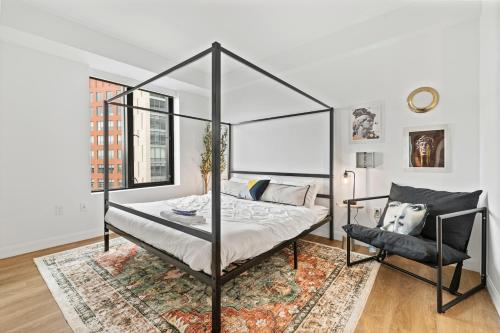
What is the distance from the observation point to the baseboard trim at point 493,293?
5.90ft

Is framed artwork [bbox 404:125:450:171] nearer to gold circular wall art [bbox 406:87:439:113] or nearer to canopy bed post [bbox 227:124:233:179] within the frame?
gold circular wall art [bbox 406:87:439:113]

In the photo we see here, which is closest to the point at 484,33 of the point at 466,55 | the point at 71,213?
the point at 466,55

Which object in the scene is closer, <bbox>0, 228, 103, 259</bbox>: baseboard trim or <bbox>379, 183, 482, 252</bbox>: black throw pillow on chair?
<bbox>379, 183, 482, 252</bbox>: black throw pillow on chair

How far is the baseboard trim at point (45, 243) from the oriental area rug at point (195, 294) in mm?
428

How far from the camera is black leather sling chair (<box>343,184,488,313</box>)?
5.95ft

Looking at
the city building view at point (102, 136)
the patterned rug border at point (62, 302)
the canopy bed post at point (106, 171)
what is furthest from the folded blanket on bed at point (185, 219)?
the city building view at point (102, 136)

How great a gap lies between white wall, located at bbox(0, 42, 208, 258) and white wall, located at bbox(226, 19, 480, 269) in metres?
2.86

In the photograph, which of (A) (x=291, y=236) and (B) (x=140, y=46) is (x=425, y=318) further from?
(B) (x=140, y=46)

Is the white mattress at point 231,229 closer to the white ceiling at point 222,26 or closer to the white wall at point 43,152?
the white wall at point 43,152

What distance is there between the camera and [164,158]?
4.65 meters

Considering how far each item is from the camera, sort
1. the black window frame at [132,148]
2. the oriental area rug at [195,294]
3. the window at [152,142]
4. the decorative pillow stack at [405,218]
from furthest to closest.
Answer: the window at [152,142], the black window frame at [132,148], the decorative pillow stack at [405,218], the oriental area rug at [195,294]

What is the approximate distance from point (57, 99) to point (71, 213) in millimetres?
1549

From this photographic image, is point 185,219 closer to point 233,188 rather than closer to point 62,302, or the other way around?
point 62,302

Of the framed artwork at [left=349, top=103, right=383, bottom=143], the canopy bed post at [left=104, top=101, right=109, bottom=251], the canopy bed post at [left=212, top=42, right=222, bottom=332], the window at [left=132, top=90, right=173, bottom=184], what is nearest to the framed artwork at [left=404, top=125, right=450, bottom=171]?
the framed artwork at [left=349, top=103, right=383, bottom=143]
